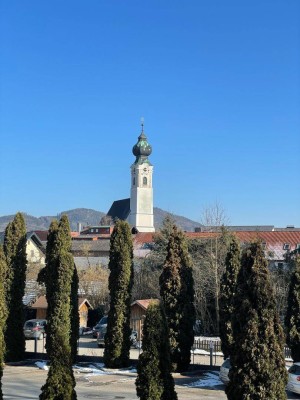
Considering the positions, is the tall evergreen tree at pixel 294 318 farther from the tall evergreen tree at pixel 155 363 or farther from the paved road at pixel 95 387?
the tall evergreen tree at pixel 155 363

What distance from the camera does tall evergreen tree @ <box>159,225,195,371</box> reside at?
24.0 m

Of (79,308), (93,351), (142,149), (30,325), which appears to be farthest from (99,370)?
(142,149)

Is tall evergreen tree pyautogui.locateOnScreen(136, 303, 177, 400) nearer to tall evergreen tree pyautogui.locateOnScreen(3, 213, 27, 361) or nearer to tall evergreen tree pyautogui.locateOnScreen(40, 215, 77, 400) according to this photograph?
tall evergreen tree pyautogui.locateOnScreen(40, 215, 77, 400)

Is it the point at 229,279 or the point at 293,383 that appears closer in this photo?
the point at 293,383

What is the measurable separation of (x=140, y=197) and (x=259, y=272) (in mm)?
142137

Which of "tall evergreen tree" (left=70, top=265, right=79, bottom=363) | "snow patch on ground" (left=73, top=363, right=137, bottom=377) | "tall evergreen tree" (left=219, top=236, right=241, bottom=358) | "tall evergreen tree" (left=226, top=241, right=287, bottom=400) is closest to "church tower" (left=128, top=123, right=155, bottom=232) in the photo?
"tall evergreen tree" (left=70, top=265, right=79, bottom=363)

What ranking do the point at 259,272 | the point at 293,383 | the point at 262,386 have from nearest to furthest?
the point at 262,386 < the point at 259,272 < the point at 293,383

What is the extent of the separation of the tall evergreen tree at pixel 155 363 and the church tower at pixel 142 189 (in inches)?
5419

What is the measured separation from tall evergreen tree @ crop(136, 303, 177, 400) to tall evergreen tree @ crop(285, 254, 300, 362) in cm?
1110

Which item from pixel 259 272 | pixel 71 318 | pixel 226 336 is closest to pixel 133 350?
pixel 71 318

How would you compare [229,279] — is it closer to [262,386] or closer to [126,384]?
[126,384]

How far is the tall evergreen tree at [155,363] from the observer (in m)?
12.8

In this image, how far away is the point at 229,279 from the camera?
80.0 ft

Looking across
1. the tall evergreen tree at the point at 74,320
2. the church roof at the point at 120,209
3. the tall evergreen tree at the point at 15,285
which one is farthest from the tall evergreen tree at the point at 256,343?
the church roof at the point at 120,209
